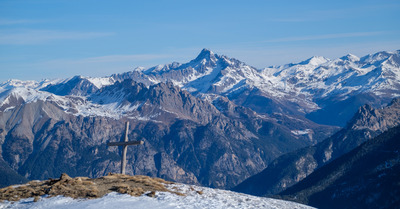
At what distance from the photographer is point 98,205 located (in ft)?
182

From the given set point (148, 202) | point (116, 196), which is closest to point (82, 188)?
point (116, 196)

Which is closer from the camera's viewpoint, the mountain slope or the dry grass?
the mountain slope

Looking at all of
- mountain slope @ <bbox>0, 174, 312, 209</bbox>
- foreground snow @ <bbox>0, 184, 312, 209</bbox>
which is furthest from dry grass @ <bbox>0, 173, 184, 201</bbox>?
foreground snow @ <bbox>0, 184, 312, 209</bbox>

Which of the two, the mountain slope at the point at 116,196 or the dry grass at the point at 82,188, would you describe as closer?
the mountain slope at the point at 116,196

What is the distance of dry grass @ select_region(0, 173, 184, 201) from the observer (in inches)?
2323

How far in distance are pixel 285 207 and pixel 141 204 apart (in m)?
21.0

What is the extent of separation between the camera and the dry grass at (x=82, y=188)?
5900cm

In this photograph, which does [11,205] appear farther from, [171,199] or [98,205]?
[171,199]

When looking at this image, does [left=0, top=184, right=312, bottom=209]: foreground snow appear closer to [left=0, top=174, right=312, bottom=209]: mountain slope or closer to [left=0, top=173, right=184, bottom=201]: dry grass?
[left=0, top=174, right=312, bottom=209]: mountain slope

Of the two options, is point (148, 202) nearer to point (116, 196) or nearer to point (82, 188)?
point (116, 196)

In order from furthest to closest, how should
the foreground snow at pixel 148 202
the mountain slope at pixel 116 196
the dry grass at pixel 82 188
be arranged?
the dry grass at pixel 82 188 → the mountain slope at pixel 116 196 → the foreground snow at pixel 148 202

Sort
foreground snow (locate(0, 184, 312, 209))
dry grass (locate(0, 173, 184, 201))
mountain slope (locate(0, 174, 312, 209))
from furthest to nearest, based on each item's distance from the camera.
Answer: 1. dry grass (locate(0, 173, 184, 201))
2. mountain slope (locate(0, 174, 312, 209))
3. foreground snow (locate(0, 184, 312, 209))

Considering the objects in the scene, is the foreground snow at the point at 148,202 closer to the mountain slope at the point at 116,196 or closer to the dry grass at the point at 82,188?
the mountain slope at the point at 116,196

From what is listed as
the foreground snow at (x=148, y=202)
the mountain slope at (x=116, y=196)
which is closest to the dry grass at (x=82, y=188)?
the mountain slope at (x=116, y=196)
